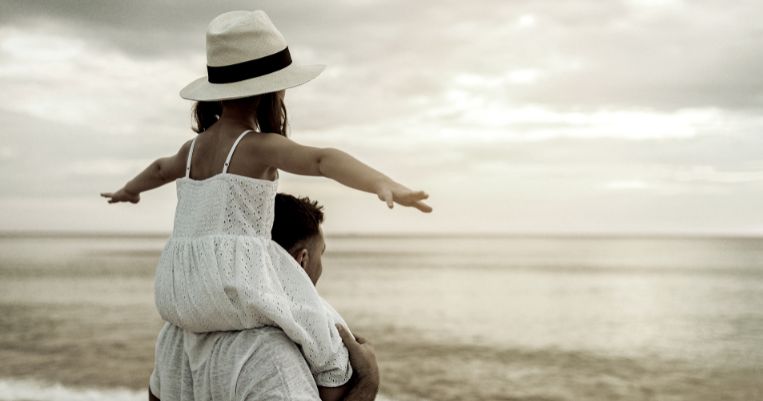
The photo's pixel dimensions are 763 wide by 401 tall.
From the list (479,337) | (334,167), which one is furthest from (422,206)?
(479,337)

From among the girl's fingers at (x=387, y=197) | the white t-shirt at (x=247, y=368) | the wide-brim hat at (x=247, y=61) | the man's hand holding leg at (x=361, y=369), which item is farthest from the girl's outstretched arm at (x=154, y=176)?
the girl's fingers at (x=387, y=197)

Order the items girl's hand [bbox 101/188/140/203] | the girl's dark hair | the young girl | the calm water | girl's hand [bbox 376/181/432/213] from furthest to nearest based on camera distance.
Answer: the calm water → girl's hand [bbox 101/188/140/203] → the girl's dark hair → the young girl → girl's hand [bbox 376/181/432/213]

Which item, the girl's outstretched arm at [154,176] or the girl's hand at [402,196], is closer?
the girl's hand at [402,196]

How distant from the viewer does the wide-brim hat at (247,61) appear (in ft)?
8.14

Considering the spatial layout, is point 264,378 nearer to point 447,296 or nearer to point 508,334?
point 508,334

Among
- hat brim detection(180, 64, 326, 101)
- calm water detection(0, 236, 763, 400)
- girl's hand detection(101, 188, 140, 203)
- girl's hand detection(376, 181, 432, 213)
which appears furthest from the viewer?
calm water detection(0, 236, 763, 400)

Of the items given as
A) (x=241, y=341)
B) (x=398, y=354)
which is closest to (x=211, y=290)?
(x=241, y=341)

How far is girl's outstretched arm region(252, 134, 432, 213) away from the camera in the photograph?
6.53 feet

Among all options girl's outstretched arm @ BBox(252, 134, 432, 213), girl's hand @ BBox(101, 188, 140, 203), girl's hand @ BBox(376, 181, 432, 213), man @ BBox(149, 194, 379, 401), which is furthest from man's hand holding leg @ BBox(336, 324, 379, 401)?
girl's hand @ BBox(101, 188, 140, 203)

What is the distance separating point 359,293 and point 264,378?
28.5m

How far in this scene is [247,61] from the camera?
8.21ft

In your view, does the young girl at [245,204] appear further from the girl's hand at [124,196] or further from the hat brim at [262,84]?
the girl's hand at [124,196]

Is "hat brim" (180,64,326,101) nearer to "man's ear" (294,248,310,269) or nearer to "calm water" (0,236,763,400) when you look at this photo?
"man's ear" (294,248,310,269)

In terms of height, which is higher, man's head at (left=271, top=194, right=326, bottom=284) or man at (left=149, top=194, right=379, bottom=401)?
man's head at (left=271, top=194, right=326, bottom=284)
